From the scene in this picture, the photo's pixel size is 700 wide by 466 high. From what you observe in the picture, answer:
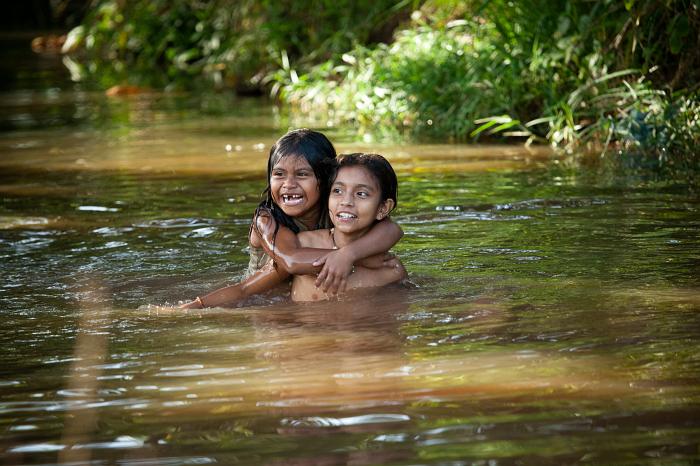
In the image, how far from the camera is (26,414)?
10.6 feet

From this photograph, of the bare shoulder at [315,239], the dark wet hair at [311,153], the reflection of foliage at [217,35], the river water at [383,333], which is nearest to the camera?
the river water at [383,333]

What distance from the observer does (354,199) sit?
15.9 feet

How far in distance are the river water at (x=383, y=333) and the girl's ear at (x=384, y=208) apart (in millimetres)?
312

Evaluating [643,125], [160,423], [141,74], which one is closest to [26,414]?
[160,423]

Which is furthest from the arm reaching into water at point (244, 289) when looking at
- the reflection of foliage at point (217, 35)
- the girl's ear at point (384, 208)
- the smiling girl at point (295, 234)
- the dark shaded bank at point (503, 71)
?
the reflection of foliage at point (217, 35)

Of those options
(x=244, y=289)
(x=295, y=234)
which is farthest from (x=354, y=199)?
(x=244, y=289)

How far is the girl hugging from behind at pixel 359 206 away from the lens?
482 centimetres

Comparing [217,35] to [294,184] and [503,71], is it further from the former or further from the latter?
[294,184]

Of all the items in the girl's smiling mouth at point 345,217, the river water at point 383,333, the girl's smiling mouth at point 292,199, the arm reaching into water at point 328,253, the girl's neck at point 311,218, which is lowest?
the river water at point 383,333

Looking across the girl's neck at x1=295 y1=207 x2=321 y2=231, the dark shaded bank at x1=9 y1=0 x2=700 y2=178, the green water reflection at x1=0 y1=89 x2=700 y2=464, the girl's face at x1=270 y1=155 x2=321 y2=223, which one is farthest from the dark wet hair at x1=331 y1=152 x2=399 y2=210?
the dark shaded bank at x1=9 y1=0 x2=700 y2=178

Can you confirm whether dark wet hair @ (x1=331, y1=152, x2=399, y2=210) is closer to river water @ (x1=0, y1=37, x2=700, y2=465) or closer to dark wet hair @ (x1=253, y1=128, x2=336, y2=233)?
dark wet hair @ (x1=253, y1=128, x2=336, y2=233)

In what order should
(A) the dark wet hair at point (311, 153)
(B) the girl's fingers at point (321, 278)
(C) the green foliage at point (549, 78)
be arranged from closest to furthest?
1. (B) the girl's fingers at point (321, 278)
2. (A) the dark wet hair at point (311, 153)
3. (C) the green foliage at point (549, 78)

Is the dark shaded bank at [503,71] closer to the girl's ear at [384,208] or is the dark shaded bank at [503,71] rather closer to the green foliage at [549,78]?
the green foliage at [549,78]

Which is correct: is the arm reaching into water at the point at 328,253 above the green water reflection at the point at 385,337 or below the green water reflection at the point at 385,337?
above
